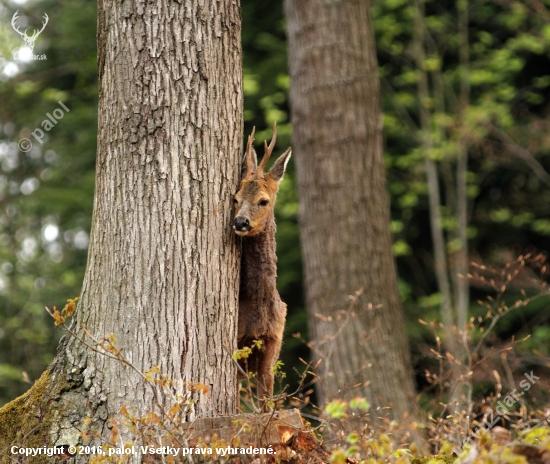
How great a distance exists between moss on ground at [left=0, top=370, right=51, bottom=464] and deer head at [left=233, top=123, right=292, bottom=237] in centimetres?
147

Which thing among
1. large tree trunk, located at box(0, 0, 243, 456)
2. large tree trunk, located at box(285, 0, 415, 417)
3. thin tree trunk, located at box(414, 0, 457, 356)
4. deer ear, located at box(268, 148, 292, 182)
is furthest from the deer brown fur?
thin tree trunk, located at box(414, 0, 457, 356)

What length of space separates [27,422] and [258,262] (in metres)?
1.73

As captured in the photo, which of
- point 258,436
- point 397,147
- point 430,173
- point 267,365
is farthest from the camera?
point 397,147

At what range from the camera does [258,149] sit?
12664 millimetres

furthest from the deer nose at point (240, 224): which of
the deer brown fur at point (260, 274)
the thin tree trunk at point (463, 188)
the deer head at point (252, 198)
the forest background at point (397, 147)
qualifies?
the thin tree trunk at point (463, 188)

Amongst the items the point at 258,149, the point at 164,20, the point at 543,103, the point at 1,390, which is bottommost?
the point at 1,390

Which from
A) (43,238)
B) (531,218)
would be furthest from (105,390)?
(43,238)

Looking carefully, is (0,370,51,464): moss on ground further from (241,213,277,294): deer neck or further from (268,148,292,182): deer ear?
(268,148,292,182): deer ear

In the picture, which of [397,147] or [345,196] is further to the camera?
[397,147]

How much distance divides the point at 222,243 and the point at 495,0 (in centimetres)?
1148

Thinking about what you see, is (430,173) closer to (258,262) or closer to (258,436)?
(258,262)

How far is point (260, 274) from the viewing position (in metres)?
4.68

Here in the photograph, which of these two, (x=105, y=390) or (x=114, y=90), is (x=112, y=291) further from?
(x=114, y=90)

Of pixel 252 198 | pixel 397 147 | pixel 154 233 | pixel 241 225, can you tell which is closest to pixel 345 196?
pixel 252 198
